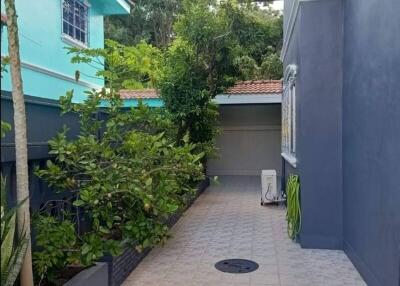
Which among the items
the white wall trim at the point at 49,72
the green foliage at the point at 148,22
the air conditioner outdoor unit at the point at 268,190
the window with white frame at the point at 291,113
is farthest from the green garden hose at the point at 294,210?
the green foliage at the point at 148,22

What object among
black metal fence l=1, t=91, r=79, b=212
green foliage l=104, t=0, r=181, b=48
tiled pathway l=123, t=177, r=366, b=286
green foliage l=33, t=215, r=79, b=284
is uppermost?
green foliage l=104, t=0, r=181, b=48

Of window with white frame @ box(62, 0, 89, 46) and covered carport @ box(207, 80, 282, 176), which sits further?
covered carport @ box(207, 80, 282, 176)

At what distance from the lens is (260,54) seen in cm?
1773

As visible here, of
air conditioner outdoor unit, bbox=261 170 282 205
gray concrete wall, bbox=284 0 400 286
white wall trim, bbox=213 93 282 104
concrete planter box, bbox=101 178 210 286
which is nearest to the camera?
gray concrete wall, bbox=284 0 400 286

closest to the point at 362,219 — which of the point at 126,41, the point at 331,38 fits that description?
the point at 331,38

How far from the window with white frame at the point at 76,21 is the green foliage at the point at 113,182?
5.20m

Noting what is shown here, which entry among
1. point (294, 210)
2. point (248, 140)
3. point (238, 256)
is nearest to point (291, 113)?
point (294, 210)

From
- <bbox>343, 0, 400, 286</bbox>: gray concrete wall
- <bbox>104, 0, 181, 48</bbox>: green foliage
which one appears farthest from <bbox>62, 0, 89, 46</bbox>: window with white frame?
<bbox>104, 0, 181, 48</bbox>: green foliage

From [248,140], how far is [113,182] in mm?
11971

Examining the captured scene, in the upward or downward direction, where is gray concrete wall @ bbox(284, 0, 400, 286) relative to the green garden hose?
upward

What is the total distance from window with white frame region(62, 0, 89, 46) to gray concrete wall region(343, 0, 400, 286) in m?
5.79

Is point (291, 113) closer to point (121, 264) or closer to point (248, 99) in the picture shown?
point (121, 264)

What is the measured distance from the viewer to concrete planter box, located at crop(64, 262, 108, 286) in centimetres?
324

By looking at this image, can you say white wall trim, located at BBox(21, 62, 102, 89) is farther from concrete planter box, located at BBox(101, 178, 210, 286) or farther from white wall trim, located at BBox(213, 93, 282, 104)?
white wall trim, located at BBox(213, 93, 282, 104)
